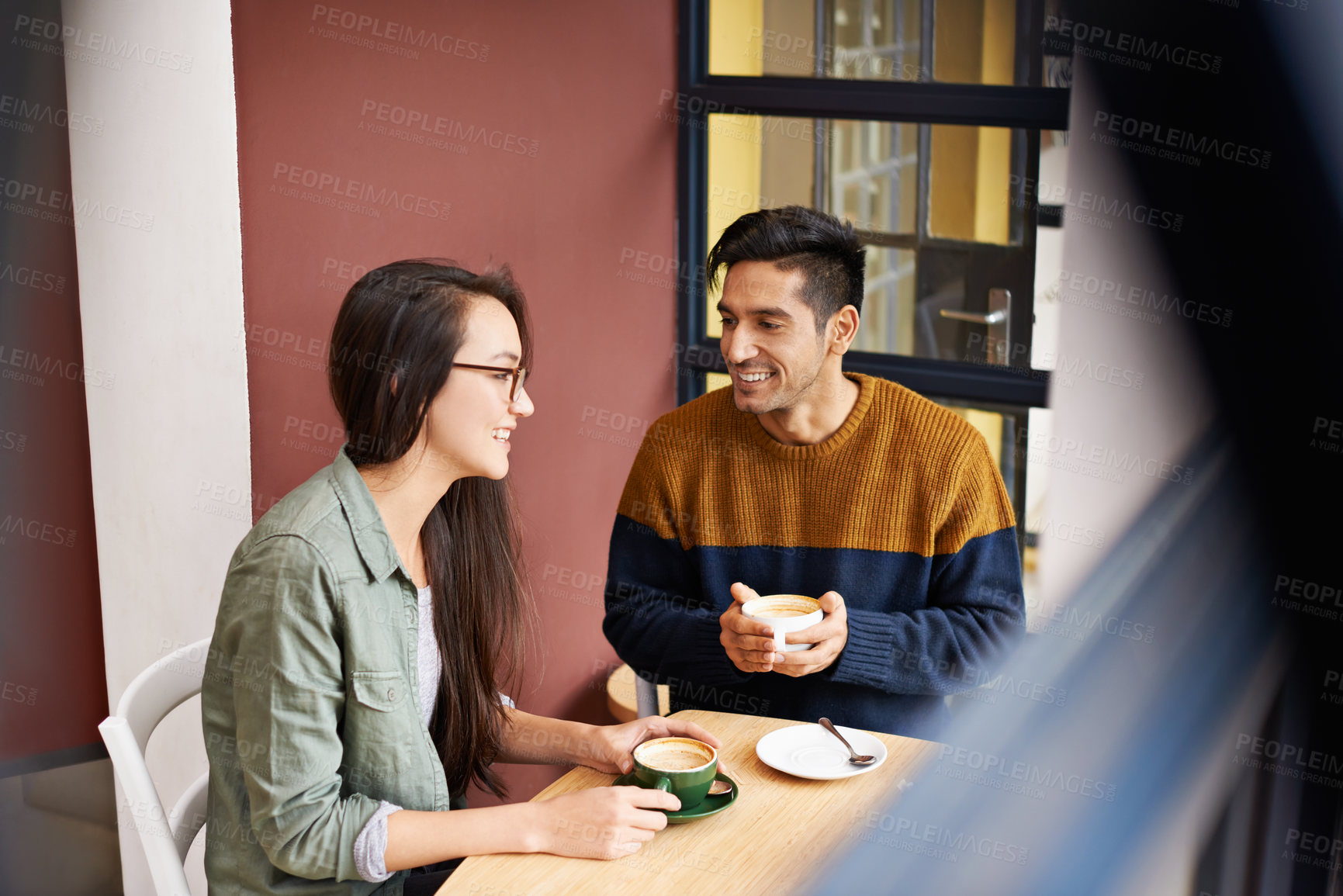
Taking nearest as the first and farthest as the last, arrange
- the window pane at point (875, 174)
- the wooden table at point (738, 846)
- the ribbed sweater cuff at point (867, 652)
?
the wooden table at point (738, 846) → the ribbed sweater cuff at point (867, 652) → the window pane at point (875, 174)

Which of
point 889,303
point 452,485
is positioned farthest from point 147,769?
point 889,303

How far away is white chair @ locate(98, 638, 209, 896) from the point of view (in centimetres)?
151

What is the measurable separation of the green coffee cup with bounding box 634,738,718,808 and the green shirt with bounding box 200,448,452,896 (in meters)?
0.27

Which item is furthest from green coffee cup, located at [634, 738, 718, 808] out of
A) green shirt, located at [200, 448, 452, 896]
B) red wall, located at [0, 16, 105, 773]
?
red wall, located at [0, 16, 105, 773]

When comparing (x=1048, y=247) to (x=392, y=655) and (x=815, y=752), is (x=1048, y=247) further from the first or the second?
(x=392, y=655)

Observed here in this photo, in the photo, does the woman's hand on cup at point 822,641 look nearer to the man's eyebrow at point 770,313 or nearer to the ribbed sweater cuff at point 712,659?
the ribbed sweater cuff at point 712,659

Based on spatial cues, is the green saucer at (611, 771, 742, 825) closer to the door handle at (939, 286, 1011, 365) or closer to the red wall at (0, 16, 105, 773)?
the red wall at (0, 16, 105, 773)

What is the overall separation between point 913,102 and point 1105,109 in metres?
0.50

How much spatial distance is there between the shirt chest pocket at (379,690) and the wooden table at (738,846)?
224 mm

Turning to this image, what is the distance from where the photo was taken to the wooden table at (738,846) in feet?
4.31

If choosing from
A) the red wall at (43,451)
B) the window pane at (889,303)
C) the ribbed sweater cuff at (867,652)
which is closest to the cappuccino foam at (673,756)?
the ribbed sweater cuff at (867,652)

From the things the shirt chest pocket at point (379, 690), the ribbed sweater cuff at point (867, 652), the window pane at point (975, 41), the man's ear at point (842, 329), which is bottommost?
the ribbed sweater cuff at point (867, 652)

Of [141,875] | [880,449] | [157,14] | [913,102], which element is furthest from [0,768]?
[913,102]

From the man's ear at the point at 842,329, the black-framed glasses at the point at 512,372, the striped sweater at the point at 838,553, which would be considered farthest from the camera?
the man's ear at the point at 842,329
